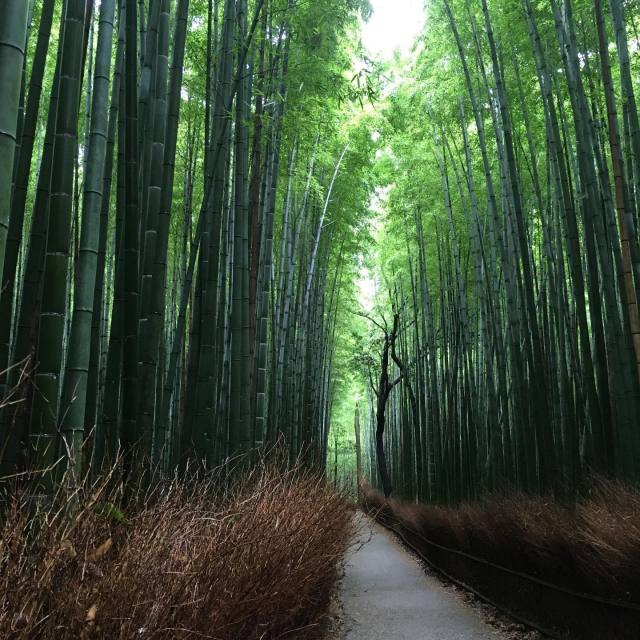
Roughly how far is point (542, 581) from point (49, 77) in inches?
204

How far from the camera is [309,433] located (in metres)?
8.00

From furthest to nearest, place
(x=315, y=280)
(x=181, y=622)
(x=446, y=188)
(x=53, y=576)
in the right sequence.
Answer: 1. (x=315, y=280)
2. (x=446, y=188)
3. (x=181, y=622)
4. (x=53, y=576)

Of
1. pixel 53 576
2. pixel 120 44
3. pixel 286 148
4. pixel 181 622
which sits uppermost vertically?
pixel 286 148

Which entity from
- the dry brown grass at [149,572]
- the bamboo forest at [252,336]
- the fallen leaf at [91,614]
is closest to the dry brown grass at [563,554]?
the bamboo forest at [252,336]

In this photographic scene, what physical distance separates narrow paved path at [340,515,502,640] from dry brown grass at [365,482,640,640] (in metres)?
0.27

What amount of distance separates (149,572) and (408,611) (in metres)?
3.31

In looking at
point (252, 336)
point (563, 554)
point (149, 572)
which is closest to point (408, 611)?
point (563, 554)

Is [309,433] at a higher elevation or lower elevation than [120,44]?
lower

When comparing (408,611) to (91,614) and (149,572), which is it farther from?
(91,614)

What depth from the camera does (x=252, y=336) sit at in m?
4.39

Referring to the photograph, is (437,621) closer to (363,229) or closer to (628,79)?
(628,79)

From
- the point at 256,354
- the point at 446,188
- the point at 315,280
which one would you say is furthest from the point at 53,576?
the point at 315,280

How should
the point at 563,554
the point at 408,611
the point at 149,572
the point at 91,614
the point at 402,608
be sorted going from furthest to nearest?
1. the point at 402,608
2. the point at 408,611
3. the point at 563,554
4. the point at 149,572
5. the point at 91,614

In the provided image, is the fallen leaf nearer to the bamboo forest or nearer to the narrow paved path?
the bamboo forest
